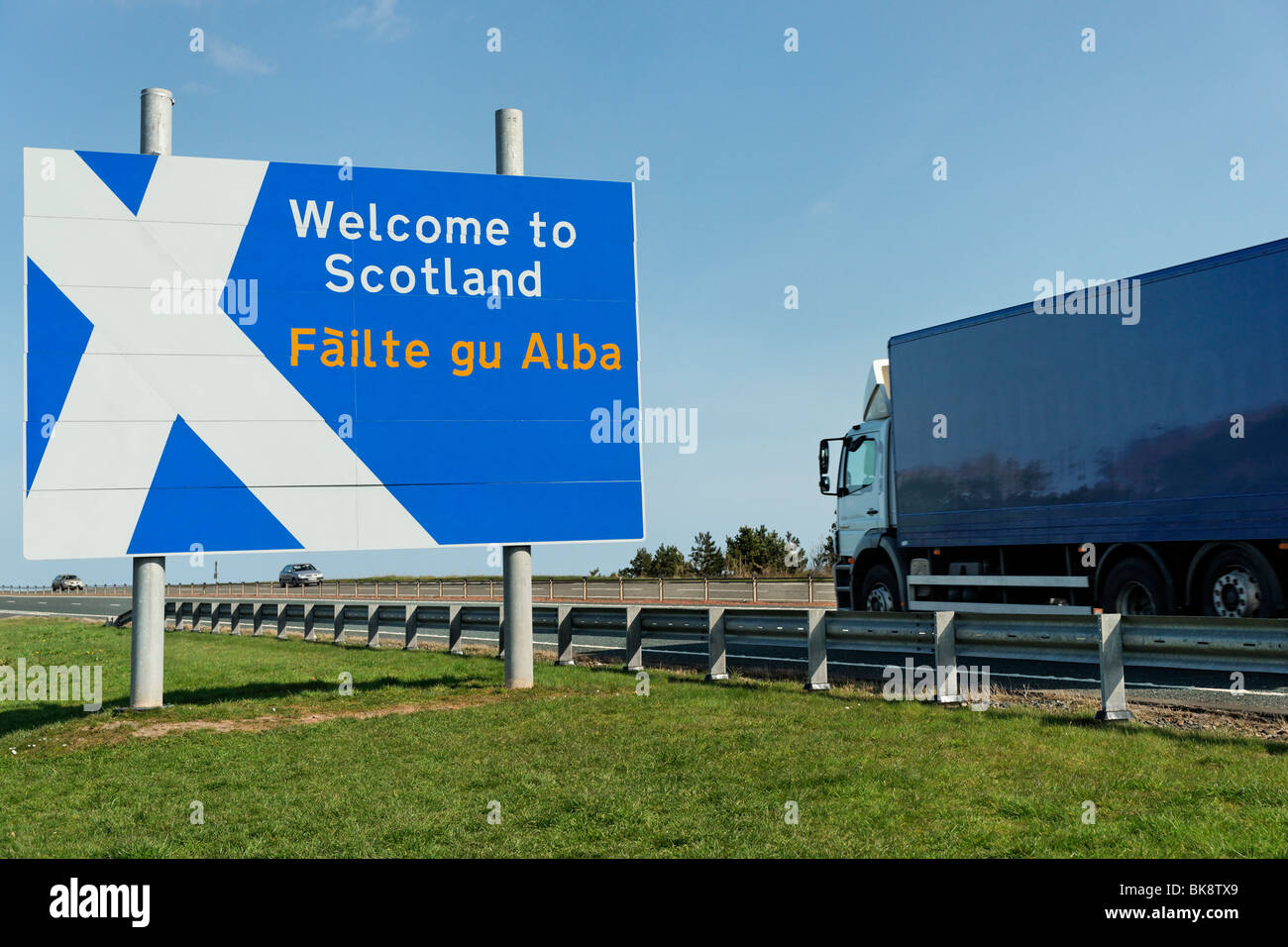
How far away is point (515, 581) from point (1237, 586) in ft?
28.7

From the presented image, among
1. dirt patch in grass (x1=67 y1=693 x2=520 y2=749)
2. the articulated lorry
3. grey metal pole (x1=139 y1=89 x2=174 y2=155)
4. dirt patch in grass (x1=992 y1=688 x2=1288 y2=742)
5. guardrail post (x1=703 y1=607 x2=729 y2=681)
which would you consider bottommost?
dirt patch in grass (x1=67 y1=693 x2=520 y2=749)

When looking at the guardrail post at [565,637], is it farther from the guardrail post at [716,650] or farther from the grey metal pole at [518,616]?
the guardrail post at [716,650]

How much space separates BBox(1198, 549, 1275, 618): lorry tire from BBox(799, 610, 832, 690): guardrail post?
16.0 feet

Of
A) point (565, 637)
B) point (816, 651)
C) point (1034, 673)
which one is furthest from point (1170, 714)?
point (565, 637)

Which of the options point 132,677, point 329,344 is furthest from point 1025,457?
point 132,677

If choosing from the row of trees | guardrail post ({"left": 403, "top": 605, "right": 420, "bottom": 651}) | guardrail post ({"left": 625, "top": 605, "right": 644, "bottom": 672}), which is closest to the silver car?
the row of trees

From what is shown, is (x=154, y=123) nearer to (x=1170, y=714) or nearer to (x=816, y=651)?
(x=816, y=651)

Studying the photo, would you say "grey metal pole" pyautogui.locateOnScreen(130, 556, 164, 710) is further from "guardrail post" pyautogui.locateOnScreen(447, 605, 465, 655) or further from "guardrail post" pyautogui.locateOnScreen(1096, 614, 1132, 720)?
"guardrail post" pyautogui.locateOnScreen(1096, 614, 1132, 720)

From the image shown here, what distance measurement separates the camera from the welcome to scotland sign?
12266mm

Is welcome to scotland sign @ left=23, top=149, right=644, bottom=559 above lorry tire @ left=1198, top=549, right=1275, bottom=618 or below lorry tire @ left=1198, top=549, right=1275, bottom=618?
above
